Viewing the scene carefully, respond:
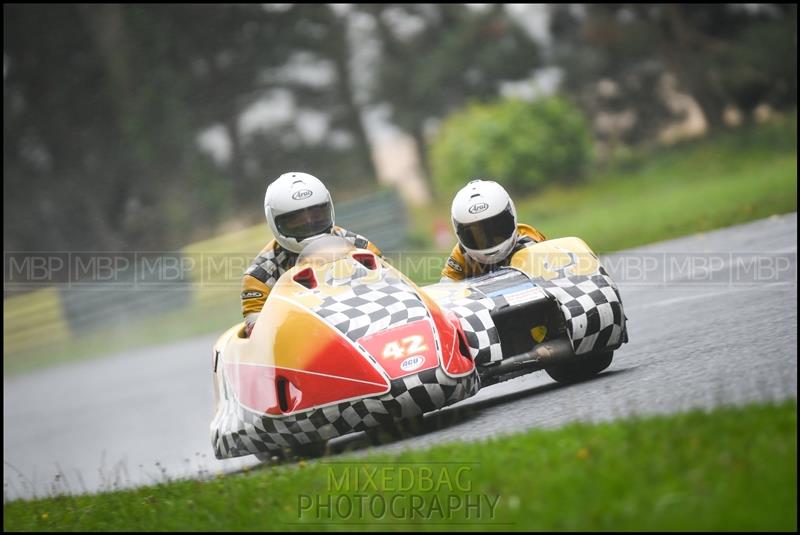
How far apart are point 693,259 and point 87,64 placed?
2529 centimetres

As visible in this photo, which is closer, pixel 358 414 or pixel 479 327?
pixel 358 414

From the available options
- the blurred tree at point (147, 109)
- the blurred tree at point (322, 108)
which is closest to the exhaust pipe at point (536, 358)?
the blurred tree at point (322, 108)

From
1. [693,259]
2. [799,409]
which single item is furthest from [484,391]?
[693,259]

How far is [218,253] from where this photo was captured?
24.9 meters

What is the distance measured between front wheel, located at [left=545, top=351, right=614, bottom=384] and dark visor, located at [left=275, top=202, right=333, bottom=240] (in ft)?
5.50

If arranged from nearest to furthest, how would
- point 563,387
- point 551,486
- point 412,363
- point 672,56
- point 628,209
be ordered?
1. point 551,486
2. point 412,363
3. point 563,387
4. point 628,209
5. point 672,56

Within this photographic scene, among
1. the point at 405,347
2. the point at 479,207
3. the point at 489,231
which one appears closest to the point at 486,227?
the point at 489,231

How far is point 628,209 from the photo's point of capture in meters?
23.9

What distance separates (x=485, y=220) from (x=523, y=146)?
68.0 ft

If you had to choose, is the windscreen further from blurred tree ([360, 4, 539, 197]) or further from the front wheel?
blurred tree ([360, 4, 539, 197])

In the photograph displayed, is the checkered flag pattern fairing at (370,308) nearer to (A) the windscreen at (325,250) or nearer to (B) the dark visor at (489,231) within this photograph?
(A) the windscreen at (325,250)

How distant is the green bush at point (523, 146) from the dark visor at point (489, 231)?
20484mm

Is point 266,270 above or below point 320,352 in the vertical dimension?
above

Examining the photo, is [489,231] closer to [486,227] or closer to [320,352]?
[486,227]
